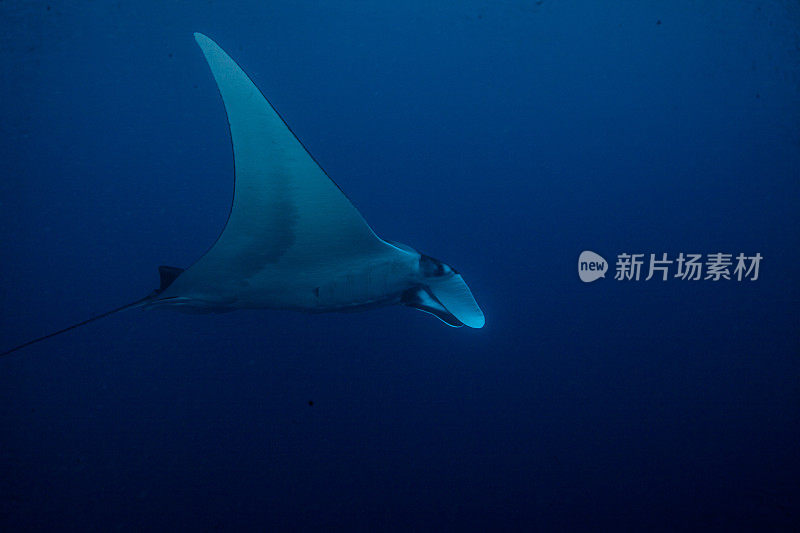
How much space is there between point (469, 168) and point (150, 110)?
2.74 feet

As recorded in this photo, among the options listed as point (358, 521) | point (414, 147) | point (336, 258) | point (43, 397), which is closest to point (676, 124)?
point (414, 147)

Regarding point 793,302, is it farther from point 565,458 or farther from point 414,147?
point 414,147

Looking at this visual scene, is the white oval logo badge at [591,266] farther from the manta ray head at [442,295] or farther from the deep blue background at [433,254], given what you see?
the manta ray head at [442,295]

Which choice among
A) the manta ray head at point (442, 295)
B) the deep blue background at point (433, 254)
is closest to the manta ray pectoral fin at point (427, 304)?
the manta ray head at point (442, 295)

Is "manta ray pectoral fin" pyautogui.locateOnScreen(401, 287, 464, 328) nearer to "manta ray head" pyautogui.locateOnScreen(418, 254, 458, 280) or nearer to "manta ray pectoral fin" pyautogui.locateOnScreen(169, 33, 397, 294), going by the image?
"manta ray head" pyautogui.locateOnScreen(418, 254, 458, 280)

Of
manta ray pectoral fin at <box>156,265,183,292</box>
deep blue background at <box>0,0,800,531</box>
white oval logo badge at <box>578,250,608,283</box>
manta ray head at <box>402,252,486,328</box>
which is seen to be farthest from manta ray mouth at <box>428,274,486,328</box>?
manta ray pectoral fin at <box>156,265,183,292</box>

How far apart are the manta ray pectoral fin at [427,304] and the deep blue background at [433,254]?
103mm

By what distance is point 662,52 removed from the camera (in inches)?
52.6

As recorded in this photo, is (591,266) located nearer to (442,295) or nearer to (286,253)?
(442,295)

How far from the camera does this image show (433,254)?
4.46 feet

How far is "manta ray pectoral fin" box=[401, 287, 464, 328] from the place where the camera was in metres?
1.25

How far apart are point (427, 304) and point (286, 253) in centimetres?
37

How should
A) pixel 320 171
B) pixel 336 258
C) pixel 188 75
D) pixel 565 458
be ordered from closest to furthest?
1. pixel 320 171
2. pixel 336 258
3. pixel 188 75
4. pixel 565 458

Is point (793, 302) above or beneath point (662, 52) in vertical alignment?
beneath
